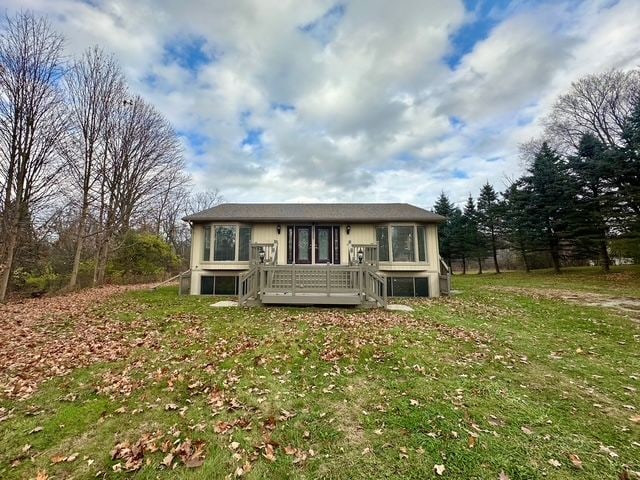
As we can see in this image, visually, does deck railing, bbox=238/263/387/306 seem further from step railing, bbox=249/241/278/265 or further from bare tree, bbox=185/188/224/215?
bare tree, bbox=185/188/224/215

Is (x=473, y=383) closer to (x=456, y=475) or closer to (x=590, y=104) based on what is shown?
(x=456, y=475)

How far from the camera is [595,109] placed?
73.1 ft

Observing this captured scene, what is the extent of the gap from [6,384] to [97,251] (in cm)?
Result: 1556

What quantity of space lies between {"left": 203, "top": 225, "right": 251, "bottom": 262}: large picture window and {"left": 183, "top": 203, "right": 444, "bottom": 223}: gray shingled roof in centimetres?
48

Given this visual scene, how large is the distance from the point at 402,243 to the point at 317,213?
168 inches

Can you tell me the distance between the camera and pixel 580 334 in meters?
6.59

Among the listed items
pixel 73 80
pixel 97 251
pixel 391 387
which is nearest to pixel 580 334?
pixel 391 387

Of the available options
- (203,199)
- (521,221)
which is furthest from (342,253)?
(203,199)

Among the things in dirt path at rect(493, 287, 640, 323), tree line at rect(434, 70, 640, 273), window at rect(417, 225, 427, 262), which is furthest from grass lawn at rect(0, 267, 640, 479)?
tree line at rect(434, 70, 640, 273)

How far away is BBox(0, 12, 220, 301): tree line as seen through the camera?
38.8 ft

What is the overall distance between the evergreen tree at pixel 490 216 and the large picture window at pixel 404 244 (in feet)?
61.9

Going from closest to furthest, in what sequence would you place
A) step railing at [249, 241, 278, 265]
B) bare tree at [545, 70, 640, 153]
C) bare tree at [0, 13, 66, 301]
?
1. step railing at [249, 241, 278, 265]
2. bare tree at [0, 13, 66, 301]
3. bare tree at [545, 70, 640, 153]

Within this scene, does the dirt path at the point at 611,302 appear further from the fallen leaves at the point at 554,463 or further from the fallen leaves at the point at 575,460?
the fallen leaves at the point at 554,463

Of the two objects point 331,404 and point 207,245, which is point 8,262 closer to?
point 207,245
